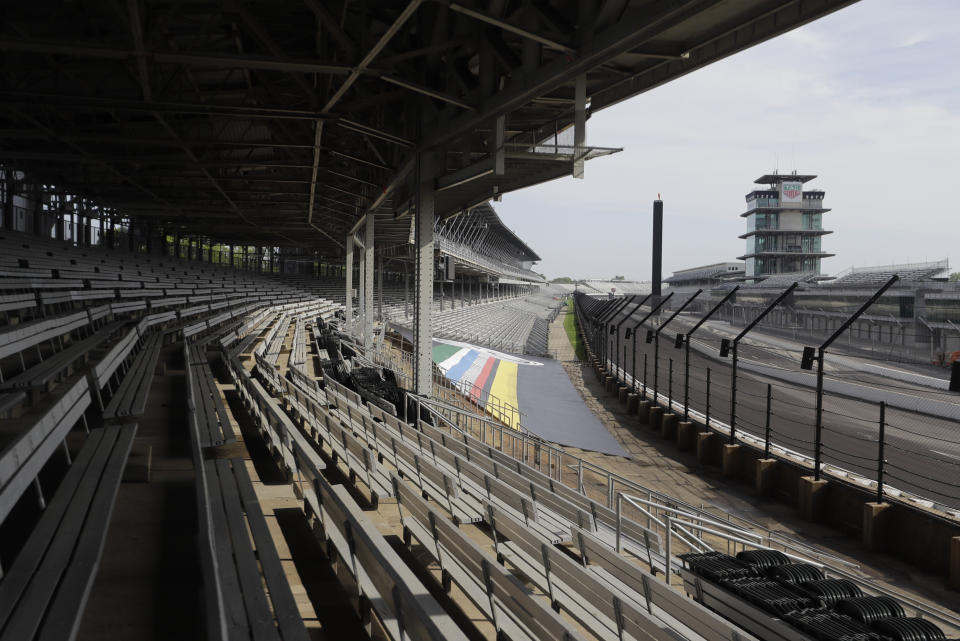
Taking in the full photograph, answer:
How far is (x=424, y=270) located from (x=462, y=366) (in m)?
14.9

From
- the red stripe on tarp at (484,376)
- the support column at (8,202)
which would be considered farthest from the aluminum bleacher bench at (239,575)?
the support column at (8,202)

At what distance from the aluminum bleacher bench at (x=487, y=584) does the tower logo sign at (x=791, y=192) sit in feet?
282

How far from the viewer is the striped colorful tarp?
22969 mm

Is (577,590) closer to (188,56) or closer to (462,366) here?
(188,56)

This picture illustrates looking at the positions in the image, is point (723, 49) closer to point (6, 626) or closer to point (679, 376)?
point (6, 626)

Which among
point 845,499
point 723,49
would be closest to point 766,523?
point 845,499

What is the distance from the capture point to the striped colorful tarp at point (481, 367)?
22969 mm

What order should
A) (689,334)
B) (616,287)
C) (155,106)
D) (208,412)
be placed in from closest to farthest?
(208,412)
(155,106)
(689,334)
(616,287)

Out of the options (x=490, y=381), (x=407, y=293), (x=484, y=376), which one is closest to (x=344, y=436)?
(x=490, y=381)

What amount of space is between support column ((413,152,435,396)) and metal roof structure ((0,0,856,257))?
5.5 inches

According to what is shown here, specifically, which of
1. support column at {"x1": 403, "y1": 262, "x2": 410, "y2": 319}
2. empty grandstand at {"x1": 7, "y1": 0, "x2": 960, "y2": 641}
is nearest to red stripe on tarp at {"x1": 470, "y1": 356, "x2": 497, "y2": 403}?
empty grandstand at {"x1": 7, "y1": 0, "x2": 960, "y2": 641}

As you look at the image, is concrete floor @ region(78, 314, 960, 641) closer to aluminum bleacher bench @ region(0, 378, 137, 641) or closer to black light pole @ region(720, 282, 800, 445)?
aluminum bleacher bench @ region(0, 378, 137, 641)

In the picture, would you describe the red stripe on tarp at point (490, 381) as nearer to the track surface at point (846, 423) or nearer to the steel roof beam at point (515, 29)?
the track surface at point (846, 423)

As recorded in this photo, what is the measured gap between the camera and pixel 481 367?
27688mm
